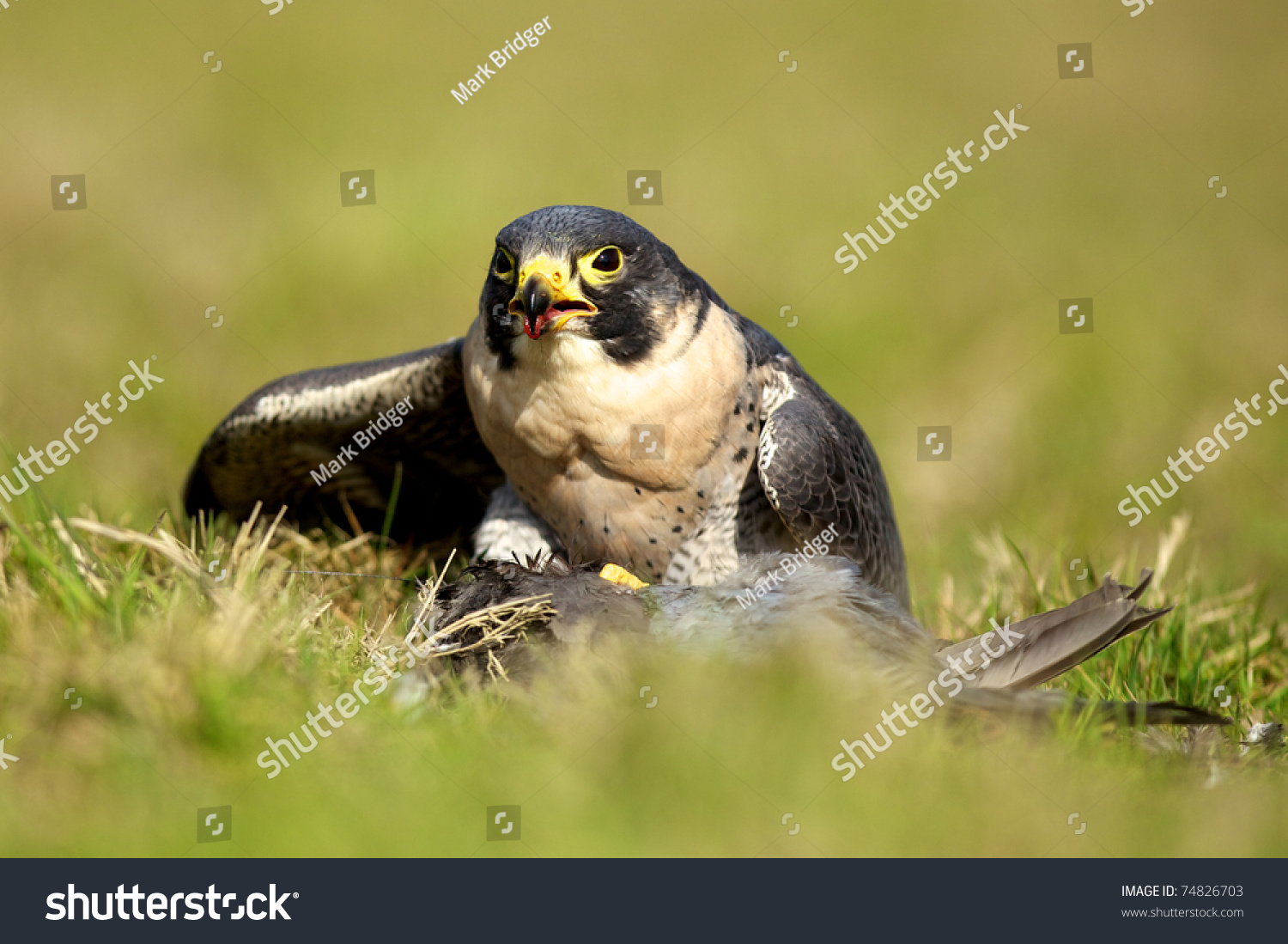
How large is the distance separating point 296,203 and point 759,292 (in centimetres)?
435

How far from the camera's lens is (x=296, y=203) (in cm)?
1047

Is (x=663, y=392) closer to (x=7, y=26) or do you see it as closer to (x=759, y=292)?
(x=759, y=292)

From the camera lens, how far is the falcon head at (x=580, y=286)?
4074 mm

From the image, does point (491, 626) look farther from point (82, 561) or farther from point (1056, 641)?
point (1056, 641)

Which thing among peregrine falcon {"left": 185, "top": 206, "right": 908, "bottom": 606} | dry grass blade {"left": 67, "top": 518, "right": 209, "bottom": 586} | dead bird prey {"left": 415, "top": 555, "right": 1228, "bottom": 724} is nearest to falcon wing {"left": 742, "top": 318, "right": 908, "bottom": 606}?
peregrine falcon {"left": 185, "top": 206, "right": 908, "bottom": 606}

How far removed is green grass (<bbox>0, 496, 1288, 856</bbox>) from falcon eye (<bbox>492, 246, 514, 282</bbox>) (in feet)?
4.70

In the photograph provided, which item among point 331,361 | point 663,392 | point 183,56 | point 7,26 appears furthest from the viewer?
point 183,56

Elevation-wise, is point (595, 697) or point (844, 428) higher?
point (844, 428)

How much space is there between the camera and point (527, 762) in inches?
121

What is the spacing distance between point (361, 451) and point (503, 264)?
5.34 ft

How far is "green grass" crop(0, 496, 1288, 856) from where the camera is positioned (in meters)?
→ 2.90

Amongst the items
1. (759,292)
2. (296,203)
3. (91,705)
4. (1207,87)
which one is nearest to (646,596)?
(91,705)

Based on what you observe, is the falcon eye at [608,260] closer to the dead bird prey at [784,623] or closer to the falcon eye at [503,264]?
the falcon eye at [503,264]

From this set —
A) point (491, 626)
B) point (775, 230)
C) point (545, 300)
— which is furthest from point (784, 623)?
point (775, 230)
